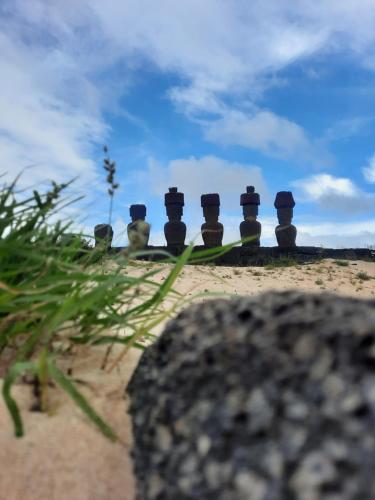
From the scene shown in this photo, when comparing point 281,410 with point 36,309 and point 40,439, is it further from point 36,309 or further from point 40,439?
point 36,309

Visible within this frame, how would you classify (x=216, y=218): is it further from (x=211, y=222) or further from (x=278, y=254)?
Result: (x=278, y=254)

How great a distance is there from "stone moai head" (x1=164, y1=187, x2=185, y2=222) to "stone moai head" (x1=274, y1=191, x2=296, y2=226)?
277 centimetres

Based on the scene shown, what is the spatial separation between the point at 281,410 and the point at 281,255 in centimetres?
1430

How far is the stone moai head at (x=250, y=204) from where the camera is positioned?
54.1 ft

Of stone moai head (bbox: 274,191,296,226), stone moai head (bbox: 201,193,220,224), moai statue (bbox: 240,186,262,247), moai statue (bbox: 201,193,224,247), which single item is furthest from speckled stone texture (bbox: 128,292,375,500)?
stone moai head (bbox: 274,191,296,226)

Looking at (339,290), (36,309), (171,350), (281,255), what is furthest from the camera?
(281,255)

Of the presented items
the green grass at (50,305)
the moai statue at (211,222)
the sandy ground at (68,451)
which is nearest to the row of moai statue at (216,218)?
the moai statue at (211,222)

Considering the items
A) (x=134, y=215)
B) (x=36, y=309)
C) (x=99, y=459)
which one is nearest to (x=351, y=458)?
(x=99, y=459)

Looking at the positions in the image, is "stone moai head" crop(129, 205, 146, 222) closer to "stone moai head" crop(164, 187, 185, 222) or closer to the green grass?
"stone moai head" crop(164, 187, 185, 222)

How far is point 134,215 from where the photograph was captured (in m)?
16.6

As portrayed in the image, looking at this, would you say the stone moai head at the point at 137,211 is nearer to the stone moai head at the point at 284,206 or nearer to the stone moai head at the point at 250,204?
the stone moai head at the point at 250,204

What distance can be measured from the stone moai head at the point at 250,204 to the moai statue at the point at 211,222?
3.02 ft

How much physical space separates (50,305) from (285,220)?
14.7 metres

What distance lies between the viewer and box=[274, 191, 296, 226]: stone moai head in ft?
53.1
